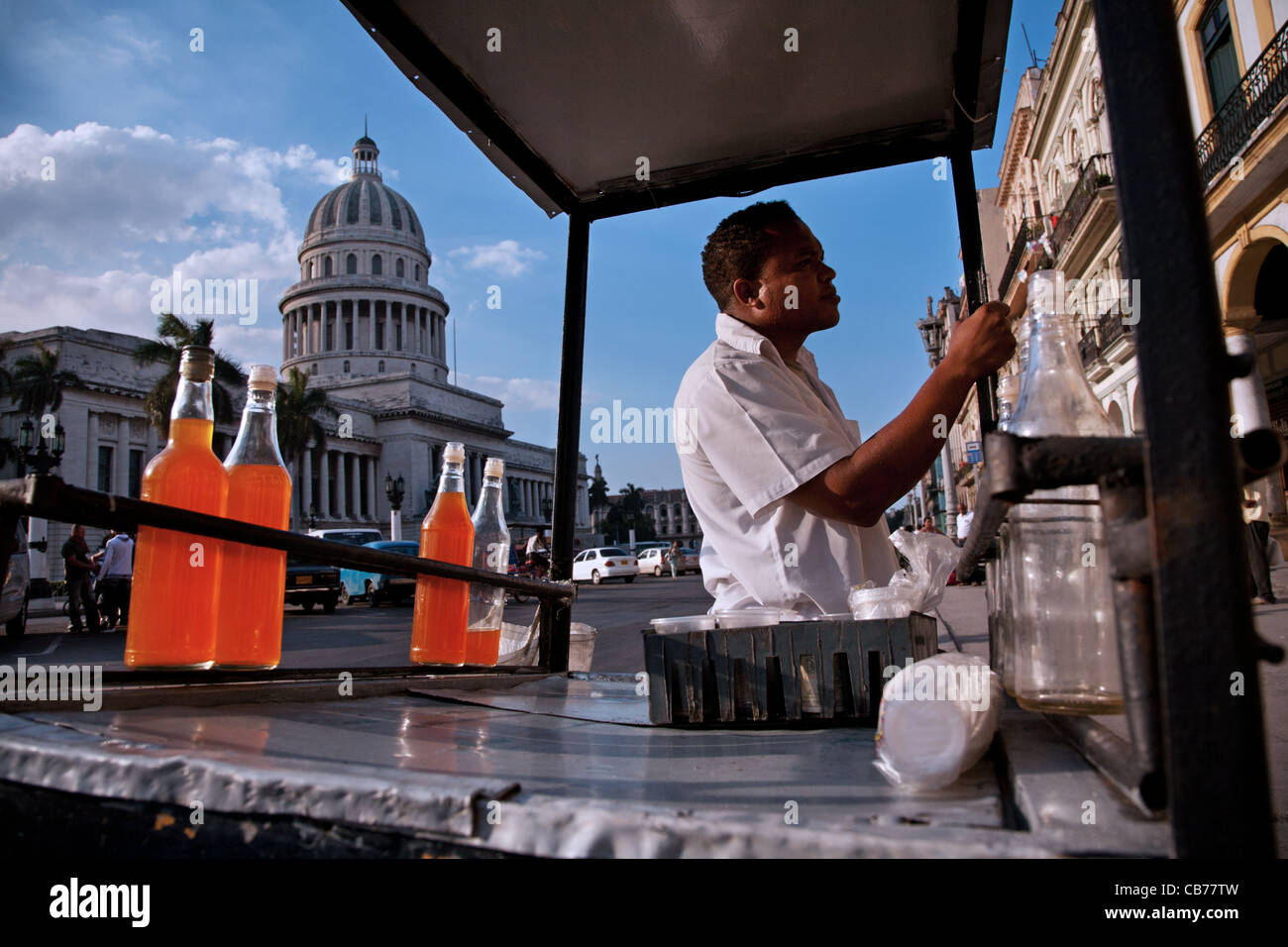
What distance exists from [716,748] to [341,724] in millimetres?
648

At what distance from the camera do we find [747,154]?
2605 millimetres

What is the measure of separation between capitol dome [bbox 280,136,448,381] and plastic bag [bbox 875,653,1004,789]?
66.2 m

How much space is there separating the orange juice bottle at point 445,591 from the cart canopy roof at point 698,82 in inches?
39.2

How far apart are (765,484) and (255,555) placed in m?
1.06

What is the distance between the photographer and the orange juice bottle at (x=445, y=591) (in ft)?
7.85

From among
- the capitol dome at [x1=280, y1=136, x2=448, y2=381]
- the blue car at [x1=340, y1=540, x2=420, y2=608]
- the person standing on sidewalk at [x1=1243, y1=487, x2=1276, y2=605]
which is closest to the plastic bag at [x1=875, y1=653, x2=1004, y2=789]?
the person standing on sidewalk at [x1=1243, y1=487, x2=1276, y2=605]

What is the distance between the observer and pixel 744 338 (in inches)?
79.0

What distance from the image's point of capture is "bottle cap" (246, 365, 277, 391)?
1.77m

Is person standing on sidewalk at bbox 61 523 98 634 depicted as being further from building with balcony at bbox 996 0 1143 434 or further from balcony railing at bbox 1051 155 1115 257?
balcony railing at bbox 1051 155 1115 257

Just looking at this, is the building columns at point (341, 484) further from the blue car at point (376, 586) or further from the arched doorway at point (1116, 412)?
the arched doorway at point (1116, 412)

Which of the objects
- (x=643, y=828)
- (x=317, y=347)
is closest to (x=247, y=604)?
(x=643, y=828)

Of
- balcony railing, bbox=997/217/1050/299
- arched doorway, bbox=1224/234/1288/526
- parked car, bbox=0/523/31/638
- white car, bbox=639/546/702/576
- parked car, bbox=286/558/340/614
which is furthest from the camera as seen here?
white car, bbox=639/546/702/576

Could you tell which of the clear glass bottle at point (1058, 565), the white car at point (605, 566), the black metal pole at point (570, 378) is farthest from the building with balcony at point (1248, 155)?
the white car at point (605, 566)
